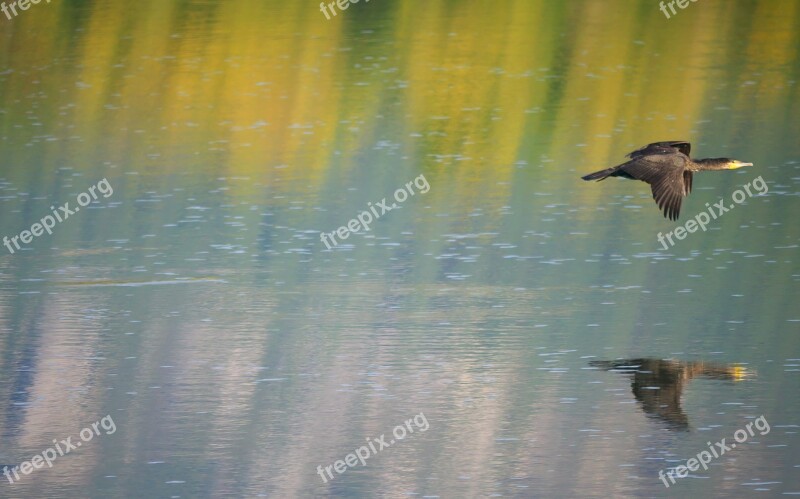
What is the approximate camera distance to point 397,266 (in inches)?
798

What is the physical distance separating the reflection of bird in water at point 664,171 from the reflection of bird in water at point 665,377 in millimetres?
1602

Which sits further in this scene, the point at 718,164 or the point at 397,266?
the point at 397,266

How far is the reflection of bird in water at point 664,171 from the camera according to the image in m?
17.0

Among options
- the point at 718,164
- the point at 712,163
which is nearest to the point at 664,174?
the point at 712,163

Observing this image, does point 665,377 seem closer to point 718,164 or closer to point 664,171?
point 664,171

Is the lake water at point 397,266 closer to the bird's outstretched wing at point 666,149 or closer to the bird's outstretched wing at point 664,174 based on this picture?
the bird's outstretched wing at point 664,174

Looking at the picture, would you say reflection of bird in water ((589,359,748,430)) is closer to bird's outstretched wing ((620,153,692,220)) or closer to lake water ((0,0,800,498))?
lake water ((0,0,800,498))

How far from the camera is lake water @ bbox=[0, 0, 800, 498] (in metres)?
14.1

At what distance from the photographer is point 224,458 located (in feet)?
45.8

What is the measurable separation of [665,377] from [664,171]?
251 cm

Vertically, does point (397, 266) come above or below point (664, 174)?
below

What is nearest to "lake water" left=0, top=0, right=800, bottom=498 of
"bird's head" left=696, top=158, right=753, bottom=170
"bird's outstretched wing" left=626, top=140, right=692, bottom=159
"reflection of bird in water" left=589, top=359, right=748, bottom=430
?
"reflection of bird in water" left=589, top=359, right=748, bottom=430

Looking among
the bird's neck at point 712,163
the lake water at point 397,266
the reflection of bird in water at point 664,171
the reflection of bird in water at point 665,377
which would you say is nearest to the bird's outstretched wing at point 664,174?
the reflection of bird in water at point 664,171

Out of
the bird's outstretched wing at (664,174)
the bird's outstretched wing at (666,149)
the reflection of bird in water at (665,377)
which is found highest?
the bird's outstretched wing at (666,149)
